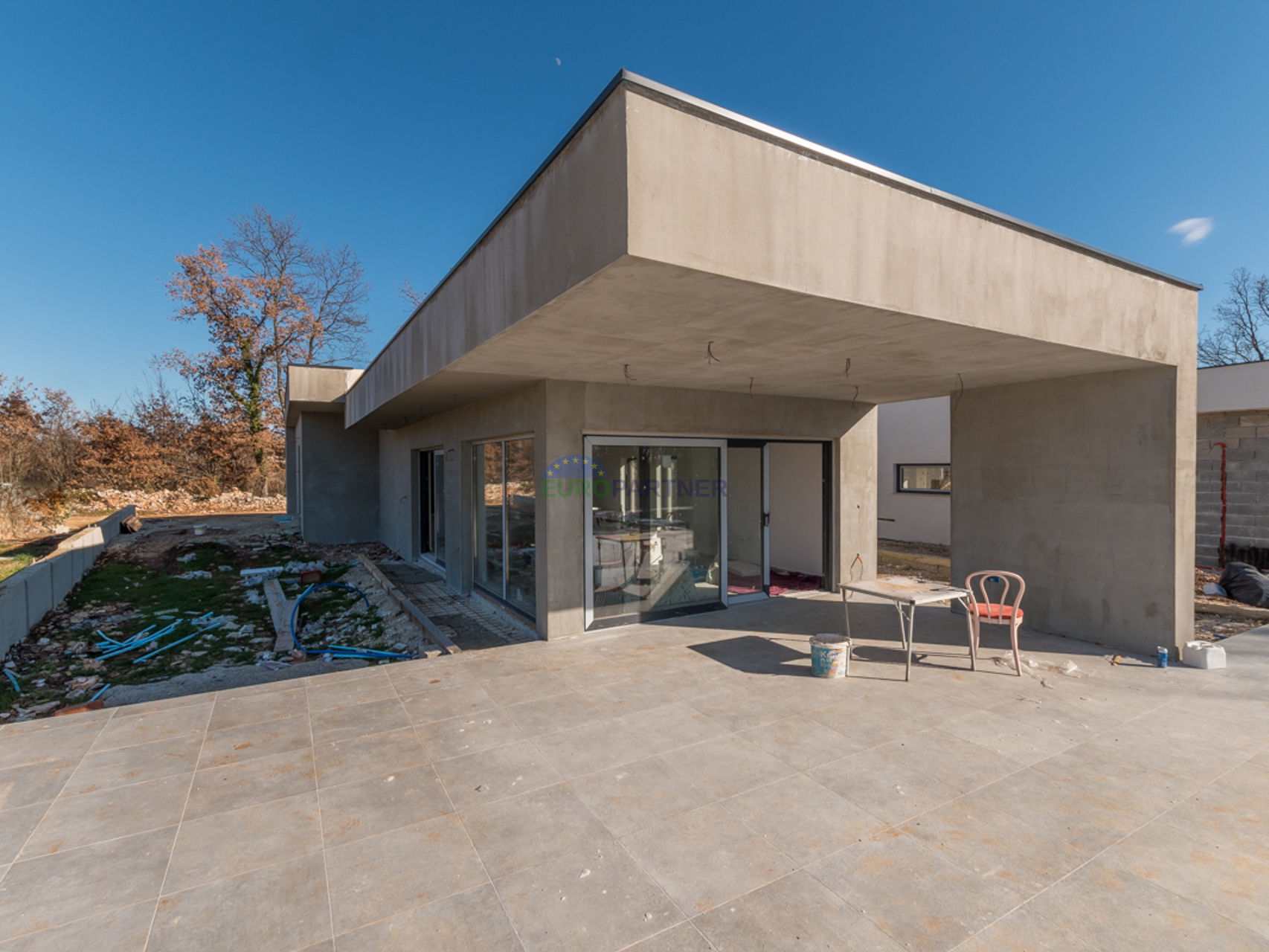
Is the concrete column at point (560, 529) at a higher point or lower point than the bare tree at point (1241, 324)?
lower

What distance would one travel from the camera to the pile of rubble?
67.8 feet

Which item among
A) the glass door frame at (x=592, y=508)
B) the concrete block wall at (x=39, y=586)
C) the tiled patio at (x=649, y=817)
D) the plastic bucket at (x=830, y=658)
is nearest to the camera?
the tiled patio at (x=649, y=817)

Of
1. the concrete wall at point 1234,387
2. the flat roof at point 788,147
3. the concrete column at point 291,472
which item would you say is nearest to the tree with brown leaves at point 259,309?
the concrete column at point 291,472

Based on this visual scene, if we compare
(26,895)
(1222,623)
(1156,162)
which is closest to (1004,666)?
(1222,623)

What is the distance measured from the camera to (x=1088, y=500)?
5156 millimetres

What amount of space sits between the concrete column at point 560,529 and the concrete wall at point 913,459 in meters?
8.91

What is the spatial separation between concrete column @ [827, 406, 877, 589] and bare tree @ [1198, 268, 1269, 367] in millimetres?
21156

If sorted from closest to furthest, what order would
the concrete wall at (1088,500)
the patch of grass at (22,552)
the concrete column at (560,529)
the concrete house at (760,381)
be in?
the concrete house at (760,381)
the concrete wall at (1088,500)
the concrete column at (560,529)
the patch of grass at (22,552)

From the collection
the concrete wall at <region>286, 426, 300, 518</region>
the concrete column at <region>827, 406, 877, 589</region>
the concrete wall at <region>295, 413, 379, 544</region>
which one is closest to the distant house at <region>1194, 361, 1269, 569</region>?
the concrete column at <region>827, 406, 877, 589</region>

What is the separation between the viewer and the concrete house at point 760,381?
258cm

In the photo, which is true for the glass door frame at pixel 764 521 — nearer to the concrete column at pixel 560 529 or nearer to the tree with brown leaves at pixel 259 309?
the concrete column at pixel 560 529

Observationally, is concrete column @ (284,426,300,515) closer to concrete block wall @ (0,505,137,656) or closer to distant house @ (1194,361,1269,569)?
concrete block wall @ (0,505,137,656)

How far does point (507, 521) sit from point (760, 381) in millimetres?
3324

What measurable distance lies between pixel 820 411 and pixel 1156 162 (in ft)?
32.7
